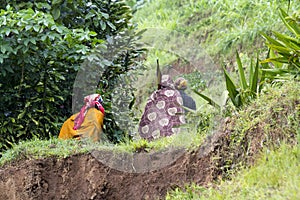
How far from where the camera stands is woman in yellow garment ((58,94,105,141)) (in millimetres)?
8297

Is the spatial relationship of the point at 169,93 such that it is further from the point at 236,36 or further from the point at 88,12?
the point at 236,36

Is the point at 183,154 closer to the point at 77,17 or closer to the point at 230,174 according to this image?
the point at 230,174

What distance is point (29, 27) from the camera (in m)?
7.96

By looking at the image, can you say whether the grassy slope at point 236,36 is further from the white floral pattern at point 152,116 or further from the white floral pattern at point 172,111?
the white floral pattern at point 152,116

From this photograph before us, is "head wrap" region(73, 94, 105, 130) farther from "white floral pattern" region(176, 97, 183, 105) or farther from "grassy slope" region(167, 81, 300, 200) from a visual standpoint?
"grassy slope" region(167, 81, 300, 200)

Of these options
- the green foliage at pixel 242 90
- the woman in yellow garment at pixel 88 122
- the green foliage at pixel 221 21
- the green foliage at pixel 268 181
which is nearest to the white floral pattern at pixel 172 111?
the woman in yellow garment at pixel 88 122

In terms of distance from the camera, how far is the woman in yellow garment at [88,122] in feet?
27.2

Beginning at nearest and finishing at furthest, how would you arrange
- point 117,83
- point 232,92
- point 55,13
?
point 232,92, point 55,13, point 117,83

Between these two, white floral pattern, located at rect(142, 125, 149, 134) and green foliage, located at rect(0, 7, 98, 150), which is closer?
green foliage, located at rect(0, 7, 98, 150)

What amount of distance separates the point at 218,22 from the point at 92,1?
5300 millimetres

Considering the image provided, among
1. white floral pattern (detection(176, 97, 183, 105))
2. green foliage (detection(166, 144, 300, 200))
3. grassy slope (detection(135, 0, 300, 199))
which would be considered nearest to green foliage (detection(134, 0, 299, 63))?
grassy slope (detection(135, 0, 300, 199))

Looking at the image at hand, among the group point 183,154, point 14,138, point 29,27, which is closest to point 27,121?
point 14,138

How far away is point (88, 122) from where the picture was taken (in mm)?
8320

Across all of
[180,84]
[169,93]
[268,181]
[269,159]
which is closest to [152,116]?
[169,93]
